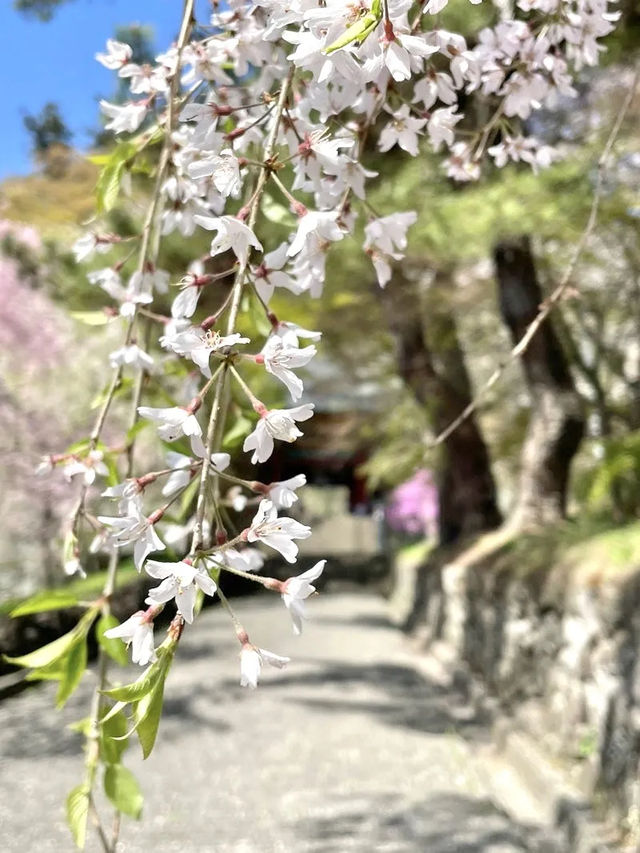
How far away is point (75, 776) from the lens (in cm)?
230

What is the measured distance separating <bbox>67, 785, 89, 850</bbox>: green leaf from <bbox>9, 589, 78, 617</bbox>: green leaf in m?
0.19

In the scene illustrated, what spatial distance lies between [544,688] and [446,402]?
3573 mm

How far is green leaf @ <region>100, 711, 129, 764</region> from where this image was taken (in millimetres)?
682

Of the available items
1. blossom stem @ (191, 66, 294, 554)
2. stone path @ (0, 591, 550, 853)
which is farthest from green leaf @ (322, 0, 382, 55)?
stone path @ (0, 591, 550, 853)

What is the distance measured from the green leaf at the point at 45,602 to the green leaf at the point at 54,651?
36mm

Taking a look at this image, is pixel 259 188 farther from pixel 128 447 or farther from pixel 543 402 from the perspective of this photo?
pixel 543 402

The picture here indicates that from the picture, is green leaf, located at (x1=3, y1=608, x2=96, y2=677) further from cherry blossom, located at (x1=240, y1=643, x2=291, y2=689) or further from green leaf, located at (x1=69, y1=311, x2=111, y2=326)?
green leaf, located at (x1=69, y1=311, x2=111, y2=326)

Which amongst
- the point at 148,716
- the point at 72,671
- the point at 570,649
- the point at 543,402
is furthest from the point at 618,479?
the point at 148,716

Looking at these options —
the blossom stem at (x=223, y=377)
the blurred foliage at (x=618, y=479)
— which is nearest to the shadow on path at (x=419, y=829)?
the blurred foliage at (x=618, y=479)

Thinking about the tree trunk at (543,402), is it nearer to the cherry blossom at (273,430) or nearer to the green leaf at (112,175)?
the green leaf at (112,175)

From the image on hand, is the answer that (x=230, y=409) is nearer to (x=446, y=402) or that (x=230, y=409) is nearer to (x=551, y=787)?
(x=551, y=787)

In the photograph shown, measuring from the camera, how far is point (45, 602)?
0.87 metres

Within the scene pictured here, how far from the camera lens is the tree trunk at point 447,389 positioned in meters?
6.92

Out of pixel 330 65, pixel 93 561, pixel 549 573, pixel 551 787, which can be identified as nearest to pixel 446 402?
pixel 549 573
